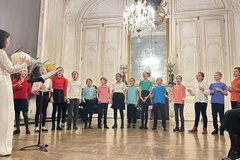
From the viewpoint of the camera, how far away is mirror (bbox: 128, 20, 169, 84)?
811 centimetres

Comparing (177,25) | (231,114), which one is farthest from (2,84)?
(177,25)

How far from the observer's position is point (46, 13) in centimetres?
663

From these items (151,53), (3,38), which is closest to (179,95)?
(3,38)

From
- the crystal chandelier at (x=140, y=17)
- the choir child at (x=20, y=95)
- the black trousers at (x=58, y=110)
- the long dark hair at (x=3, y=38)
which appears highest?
the crystal chandelier at (x=140, y=17)

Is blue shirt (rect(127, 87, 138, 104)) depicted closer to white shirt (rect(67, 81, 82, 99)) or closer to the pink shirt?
the pink shirt

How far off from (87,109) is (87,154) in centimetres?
269

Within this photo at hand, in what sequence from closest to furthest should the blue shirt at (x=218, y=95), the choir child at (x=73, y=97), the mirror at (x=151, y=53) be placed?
the blue shirt at (x=218, y=95)
the choir child at (x=73, y=97)
the mirror at (x=151, y=53)

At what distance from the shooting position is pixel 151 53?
26.9ft

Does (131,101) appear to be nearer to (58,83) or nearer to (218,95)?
(58,83)

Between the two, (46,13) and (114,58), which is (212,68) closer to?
(114,58)

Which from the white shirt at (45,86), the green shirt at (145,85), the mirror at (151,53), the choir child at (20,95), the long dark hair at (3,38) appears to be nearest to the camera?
the long dark hair at (3,38)

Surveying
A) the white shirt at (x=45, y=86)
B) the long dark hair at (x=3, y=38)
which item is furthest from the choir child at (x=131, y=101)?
the long dark hair at (x=3, y=38)

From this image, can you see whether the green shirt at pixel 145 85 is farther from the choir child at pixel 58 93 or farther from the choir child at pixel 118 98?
the choir child at pixel 58 93

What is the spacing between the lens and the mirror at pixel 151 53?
811 centimetres
